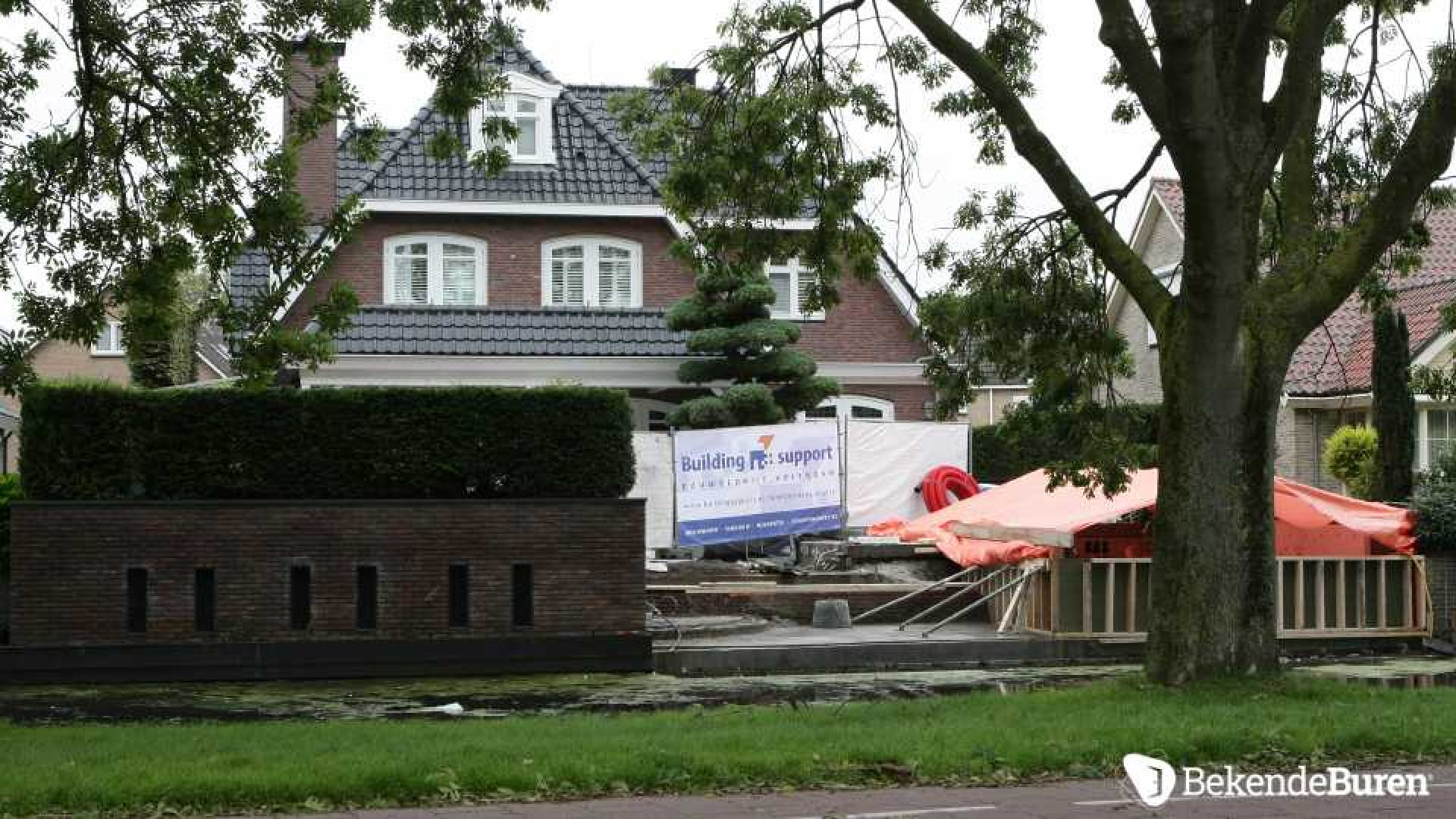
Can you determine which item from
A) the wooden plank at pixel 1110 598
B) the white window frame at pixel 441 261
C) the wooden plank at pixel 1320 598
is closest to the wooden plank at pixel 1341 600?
the wooden plank at pixel 1320 598

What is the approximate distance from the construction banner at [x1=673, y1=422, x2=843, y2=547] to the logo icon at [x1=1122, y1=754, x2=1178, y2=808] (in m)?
16.9

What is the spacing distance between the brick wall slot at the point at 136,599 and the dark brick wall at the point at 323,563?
6cm

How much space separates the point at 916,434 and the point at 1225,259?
54.0ft

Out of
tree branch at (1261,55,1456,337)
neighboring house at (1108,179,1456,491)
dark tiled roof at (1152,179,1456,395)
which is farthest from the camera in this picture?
dark tiled roof at (1152,179,1456,395)

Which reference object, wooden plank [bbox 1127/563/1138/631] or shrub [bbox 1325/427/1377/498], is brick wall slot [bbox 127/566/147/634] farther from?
shrub [bbox 1325/427/1377/498]

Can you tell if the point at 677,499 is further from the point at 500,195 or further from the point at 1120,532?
the point at 500,195

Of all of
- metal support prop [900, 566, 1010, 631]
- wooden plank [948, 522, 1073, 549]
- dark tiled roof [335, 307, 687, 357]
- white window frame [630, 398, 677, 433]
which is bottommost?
metal support prop [900, 566, 1010, 631]

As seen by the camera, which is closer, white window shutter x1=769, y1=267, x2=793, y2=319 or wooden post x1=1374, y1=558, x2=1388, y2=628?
wooden post x1=1374, y1=558, x2=1388, y2=628

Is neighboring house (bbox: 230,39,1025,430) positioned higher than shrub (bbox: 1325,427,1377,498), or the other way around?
neighboring house (bbox: 230,39,1025,430)

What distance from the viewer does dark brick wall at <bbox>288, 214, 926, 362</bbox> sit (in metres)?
35.7

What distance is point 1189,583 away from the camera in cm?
1599

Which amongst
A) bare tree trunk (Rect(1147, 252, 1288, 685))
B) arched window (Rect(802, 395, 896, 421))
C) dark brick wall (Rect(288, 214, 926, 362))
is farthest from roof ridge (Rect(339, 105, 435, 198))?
bare tree trunk (Rect(1147, 252, 1288, 685))

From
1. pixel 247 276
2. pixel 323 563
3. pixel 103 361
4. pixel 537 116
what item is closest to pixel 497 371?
pixel 247 276

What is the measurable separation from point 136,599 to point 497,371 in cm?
1250
